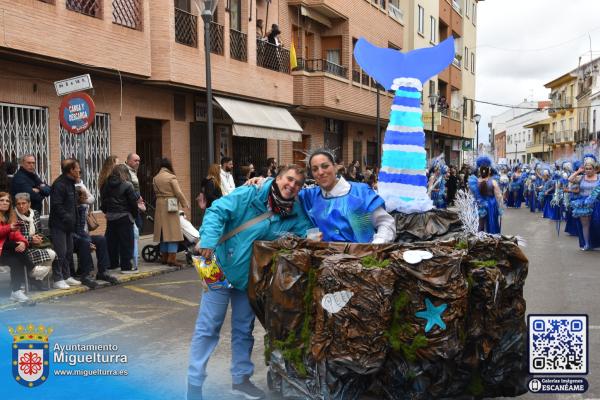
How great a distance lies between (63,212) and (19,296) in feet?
3.96

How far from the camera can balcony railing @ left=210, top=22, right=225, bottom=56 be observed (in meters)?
16.4

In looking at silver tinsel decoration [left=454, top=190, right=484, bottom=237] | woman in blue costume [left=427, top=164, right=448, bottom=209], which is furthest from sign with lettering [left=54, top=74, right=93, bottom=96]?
woman in blue costume [left=427, top=164, right=448, bottom=209]

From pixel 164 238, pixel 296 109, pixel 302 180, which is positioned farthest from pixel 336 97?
pixel 302 180

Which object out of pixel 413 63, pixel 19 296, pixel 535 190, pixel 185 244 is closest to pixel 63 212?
pixel 19 296

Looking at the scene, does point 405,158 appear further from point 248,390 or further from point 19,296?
point 19,296

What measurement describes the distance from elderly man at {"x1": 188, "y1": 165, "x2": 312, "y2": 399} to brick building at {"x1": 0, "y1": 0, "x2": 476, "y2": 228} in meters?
7.06

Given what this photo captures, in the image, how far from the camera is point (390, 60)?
246 inches

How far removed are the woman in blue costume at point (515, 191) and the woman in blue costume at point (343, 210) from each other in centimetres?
2679

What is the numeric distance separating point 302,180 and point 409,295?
1.12 meters

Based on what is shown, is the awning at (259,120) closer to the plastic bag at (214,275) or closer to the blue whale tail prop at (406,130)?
the blue whale tail prop at (406,130)

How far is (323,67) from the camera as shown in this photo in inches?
897

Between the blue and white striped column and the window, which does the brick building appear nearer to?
the window

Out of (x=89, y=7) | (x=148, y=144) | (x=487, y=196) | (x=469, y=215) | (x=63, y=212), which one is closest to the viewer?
(x=469, y=215)

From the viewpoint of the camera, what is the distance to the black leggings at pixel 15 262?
25.4 ft
